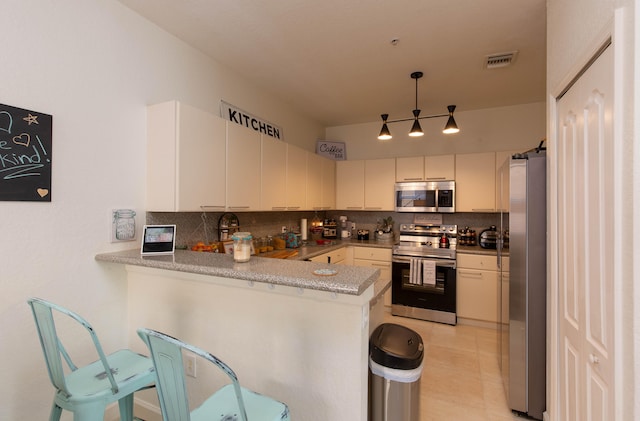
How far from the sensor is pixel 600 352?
3.68 feet

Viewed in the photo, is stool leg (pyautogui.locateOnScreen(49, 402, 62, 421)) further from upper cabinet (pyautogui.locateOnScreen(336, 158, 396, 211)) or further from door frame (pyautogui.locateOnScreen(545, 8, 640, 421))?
upper cabinet (pyautogui.locateOnScreen(336, 158, 396, 211))

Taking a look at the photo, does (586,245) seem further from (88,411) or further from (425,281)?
(425,281)

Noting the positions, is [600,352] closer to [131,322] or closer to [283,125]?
[131,322]

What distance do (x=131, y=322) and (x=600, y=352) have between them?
2.57 metres

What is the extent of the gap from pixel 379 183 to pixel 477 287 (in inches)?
71.5

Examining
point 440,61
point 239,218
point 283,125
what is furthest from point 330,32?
point 239,218

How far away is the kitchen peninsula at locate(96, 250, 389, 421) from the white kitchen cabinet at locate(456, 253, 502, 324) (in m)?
2.16

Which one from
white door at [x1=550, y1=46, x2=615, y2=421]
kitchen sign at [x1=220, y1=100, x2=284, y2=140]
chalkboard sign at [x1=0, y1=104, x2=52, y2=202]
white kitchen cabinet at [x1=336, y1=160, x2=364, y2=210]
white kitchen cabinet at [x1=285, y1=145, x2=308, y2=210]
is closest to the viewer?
white door at [x1=550, y1=46, x2=615, y2=421]

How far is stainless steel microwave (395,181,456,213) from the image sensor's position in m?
3.79

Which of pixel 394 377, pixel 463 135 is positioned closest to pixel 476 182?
pixel 463 135

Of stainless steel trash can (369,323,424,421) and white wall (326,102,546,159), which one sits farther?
white wall (326,102,546,159)

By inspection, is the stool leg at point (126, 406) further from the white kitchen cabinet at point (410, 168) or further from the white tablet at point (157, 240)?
the white kitchen cabinet at point (410, 168)

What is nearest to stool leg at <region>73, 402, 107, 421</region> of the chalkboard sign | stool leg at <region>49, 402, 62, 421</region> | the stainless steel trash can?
stool leg at <region>49, 402, 62, 421</region>

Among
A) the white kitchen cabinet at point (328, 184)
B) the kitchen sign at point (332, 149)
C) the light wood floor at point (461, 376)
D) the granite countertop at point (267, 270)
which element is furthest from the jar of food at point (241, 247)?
the kitchen sign at point (332, 149)
